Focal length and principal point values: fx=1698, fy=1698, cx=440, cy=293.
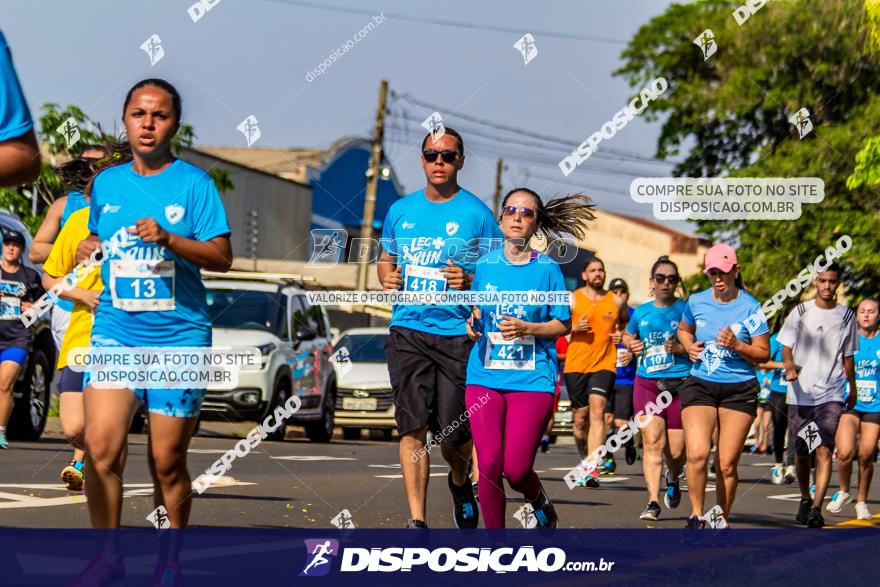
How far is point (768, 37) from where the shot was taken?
112 ft

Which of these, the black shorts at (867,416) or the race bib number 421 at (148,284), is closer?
the race bib number 421 at (148,284)

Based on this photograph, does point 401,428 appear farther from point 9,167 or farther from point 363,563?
point 9,167

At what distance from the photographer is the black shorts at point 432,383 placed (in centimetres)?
848

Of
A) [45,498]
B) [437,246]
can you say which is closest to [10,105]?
[437,246]

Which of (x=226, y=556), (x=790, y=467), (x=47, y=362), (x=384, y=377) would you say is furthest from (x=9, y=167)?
(x=384, y=377)

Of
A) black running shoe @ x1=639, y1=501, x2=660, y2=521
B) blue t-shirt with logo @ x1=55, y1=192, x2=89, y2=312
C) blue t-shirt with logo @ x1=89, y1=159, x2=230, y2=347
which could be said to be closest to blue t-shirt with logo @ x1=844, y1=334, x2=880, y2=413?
black running shoe @ x1=639, y1=501, x2=660, y2=521

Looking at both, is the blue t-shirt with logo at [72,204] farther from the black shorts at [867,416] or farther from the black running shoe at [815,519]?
the black shorts at [867,416]

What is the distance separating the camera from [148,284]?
20.0 feet

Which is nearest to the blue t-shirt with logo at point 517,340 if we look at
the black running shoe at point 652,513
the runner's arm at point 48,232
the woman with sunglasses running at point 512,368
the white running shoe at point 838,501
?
the woman with sunglasses running at point 512,368

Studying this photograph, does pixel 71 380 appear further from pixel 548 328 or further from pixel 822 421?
pixel 822 421

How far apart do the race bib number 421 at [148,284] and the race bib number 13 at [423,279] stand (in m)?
2.52

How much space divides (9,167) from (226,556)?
3.50 meters

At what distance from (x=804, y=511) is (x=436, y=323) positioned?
423cm

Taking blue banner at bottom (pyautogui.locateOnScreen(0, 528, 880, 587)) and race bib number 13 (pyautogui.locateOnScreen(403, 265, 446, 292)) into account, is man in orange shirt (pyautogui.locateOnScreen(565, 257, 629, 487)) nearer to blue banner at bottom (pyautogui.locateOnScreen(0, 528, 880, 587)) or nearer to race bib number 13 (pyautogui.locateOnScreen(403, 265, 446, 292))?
blue banner at bottom (pyautogui.locateOnScreen(0, 528, 880, 587))
